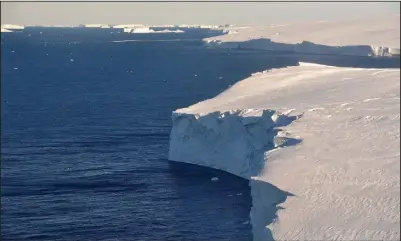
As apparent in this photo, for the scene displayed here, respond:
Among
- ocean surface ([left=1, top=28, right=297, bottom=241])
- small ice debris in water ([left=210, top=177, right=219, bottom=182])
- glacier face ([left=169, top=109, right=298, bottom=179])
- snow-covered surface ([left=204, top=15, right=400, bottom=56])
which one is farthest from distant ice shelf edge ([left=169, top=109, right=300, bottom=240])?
snow-covered surface ([left=204, top=15, right=400, bottom=56])

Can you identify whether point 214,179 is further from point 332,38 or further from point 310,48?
point 332,38

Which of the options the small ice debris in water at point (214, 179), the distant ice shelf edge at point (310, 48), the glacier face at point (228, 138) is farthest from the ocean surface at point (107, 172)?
the distant ice shelf edge at point (310, 48)

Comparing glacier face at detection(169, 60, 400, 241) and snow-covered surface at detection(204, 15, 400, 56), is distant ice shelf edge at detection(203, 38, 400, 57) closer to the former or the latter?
snow-covered surface at detection(204, 15, 400, 56)

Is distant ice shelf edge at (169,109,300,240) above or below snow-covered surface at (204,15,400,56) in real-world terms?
below

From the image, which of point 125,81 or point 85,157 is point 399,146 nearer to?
point 85,157

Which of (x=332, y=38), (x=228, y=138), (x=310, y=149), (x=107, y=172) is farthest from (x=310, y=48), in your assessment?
(x=310, y=149)

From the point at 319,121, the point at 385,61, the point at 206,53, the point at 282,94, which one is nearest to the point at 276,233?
the point at 319,121
